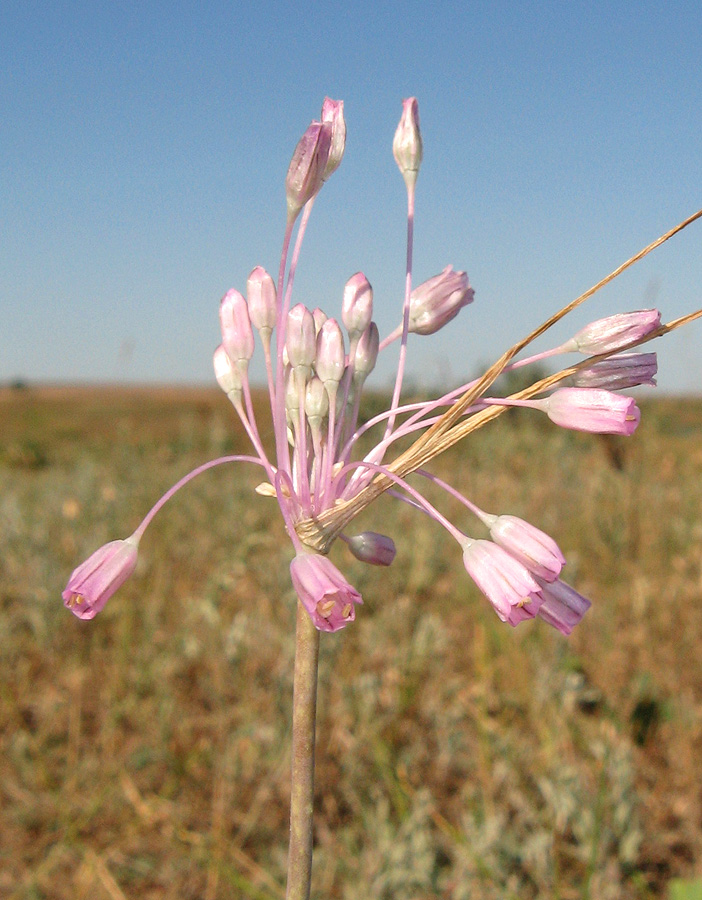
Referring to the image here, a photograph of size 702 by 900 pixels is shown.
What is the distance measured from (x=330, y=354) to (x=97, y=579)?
17.4 inches

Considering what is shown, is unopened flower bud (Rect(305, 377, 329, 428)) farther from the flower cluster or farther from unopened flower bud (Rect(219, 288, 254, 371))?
unopened flower bud (Rect(219, 288, 254, 371))

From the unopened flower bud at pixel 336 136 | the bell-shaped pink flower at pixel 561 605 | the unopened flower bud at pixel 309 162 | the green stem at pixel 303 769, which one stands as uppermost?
the unopened flower bud at pixel 336 136

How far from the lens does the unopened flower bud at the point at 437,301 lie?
119 centimetres

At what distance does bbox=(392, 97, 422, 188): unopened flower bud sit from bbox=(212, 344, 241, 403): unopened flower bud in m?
0.38

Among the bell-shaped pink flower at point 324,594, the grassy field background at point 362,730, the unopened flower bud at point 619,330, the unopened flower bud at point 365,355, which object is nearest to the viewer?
the bell-shaped pink flower at point 324,594

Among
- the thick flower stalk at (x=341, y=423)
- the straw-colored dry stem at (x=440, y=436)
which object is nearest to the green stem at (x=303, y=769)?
the thick flower stalk at (x=341, y=423)

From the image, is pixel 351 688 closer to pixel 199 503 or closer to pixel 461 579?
pixel 461 579

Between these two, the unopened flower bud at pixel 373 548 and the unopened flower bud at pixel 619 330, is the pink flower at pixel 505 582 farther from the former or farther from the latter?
the unopened flower bud at pixel 619 330

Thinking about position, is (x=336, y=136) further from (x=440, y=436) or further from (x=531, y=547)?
(x=531, y=547)

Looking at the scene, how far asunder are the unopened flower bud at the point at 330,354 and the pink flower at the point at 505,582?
289 millimetres

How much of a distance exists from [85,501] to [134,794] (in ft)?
9.90

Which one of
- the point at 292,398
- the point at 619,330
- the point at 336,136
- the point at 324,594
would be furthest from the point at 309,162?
the point at 324,594

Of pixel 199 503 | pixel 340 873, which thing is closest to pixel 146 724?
pixel 340 873

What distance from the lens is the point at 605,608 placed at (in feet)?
11.7
